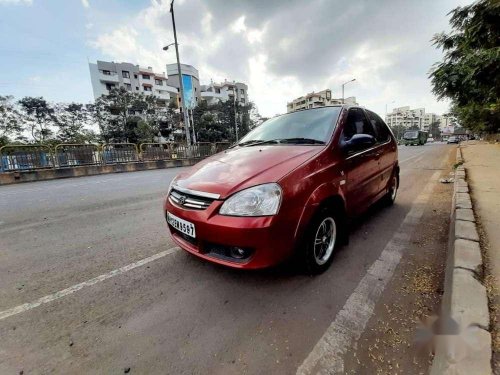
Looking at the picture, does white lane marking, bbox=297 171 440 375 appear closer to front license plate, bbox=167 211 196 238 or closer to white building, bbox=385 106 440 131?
front license plate, bbox=167 211 196 238

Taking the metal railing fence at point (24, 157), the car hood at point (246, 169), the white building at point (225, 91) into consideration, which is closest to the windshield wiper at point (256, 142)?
the car hood at point (246, 169)

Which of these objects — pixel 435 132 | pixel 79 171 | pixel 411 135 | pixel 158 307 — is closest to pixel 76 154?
pixel 79 171

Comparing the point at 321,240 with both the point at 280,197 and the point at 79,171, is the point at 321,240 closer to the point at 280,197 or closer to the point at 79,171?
the point at 280,197

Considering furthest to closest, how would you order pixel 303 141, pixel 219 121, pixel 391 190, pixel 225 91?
1. pixel 225 91
2. pixel 219 121
3. pixel 391 190
4. pixel 303 141

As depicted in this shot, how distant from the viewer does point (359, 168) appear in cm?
302

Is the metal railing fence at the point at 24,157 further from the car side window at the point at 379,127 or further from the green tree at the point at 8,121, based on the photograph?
the green tree at the point at 8,121

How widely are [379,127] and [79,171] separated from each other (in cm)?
1366

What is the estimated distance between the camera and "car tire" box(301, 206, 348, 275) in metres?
2.21

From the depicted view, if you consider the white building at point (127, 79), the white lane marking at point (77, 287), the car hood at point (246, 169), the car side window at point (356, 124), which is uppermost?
the white building at point (127, 79)

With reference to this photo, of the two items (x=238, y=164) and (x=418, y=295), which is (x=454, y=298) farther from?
(x=238, y=164)

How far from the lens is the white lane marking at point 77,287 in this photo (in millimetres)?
2027

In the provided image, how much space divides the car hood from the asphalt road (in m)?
0.89

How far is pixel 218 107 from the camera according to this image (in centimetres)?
4850

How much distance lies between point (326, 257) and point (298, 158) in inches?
40.1
